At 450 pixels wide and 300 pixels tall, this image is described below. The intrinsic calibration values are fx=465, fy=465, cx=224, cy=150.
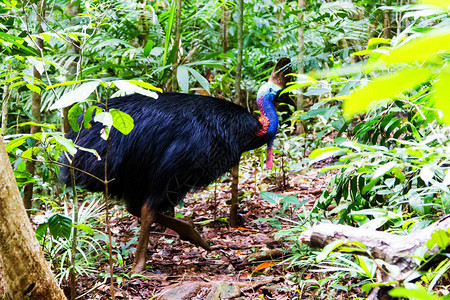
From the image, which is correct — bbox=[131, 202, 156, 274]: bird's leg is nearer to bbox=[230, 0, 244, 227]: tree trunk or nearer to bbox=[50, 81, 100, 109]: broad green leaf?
bbox=[230, 0, 244, 227]: tree trunk

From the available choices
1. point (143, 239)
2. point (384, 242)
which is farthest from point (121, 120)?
point (143, 239)

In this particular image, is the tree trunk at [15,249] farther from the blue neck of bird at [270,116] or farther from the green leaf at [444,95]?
the blue neck of bird at [270,116]

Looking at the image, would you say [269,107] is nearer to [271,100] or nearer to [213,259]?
[271,100]

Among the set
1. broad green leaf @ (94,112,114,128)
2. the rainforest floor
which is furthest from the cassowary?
broad green leaf @ (94,112,114,128)

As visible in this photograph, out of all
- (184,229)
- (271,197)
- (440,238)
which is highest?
(440,238)

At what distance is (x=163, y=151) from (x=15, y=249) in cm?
159

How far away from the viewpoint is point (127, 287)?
267cm

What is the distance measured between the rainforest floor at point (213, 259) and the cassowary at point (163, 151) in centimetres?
Answer: 23

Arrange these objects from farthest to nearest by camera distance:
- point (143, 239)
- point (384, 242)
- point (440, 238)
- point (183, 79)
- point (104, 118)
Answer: point (183, 79) < point (143, 239) < point (104, 118) < point (384, 242) < point (440, 238)

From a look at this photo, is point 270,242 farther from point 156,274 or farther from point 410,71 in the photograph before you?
point 410,71

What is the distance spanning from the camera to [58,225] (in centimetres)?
186

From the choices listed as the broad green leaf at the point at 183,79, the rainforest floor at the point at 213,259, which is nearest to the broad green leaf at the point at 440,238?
the rainforest floor at the point at 213,259

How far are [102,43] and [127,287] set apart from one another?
1898 mm

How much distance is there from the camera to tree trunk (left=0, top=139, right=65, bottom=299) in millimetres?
1374
